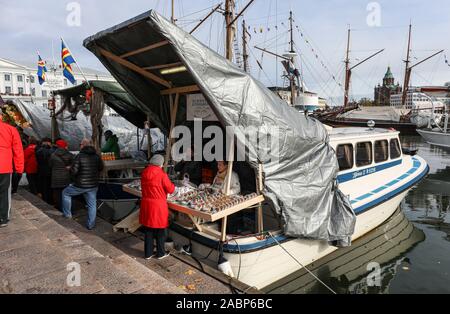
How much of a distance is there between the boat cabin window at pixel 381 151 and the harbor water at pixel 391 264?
192 cm

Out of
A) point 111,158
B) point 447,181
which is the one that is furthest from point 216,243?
point 447,181

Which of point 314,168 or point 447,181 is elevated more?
point 314,168

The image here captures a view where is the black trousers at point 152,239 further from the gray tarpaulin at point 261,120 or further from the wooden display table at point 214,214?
the gray tarpaulin at point 261,120

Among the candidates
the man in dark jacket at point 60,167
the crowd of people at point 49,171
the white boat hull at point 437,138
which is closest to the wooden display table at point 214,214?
the crowd of people at point 49,171

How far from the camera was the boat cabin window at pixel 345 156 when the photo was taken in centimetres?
667

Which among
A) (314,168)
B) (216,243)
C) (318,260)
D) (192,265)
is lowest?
(318,260)

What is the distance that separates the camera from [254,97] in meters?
4.67

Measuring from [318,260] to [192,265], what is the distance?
2904mm

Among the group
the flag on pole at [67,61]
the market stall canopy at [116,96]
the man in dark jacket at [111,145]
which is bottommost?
the man in dark jacket at [111,145]

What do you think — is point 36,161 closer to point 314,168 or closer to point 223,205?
point 223,205

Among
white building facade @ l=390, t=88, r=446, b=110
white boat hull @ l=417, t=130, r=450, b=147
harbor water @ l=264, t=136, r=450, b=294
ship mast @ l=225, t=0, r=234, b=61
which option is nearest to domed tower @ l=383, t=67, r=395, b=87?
white building facade @ l=390, t=88, r=446, b=110

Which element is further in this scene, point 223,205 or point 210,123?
point 210,123
